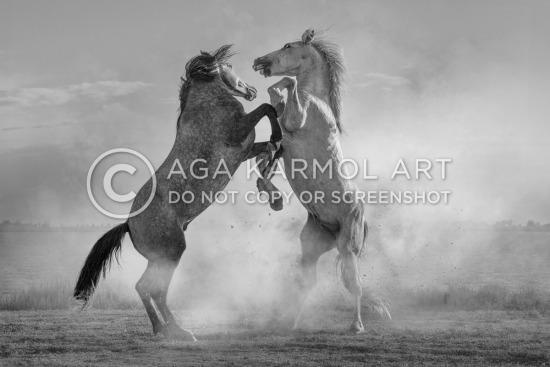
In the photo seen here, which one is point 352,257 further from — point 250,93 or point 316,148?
point 250,93

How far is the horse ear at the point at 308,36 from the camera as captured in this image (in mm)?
10016

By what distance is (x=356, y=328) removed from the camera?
9469 millimetres

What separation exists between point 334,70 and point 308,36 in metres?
0.64

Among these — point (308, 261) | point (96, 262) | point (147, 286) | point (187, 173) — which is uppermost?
point (187, 173)

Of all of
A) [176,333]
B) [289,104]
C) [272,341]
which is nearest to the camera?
[176,333]

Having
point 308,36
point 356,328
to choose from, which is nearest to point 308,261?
point 356,328

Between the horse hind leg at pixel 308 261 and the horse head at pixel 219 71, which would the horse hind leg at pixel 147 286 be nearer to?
the horse hind leg at pixel 308 261

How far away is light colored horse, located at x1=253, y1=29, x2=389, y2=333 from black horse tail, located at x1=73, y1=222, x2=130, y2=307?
2.53 meters

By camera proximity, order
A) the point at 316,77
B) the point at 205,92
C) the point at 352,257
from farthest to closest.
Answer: the point at 316,77
the point at 352,257
the point at 205,92

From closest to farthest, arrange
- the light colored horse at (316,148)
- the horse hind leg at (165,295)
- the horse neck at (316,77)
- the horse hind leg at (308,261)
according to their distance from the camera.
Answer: the horse hind leg at (165,295)
the light colored horse at (316,148)
the horse hind leg at (308,261)
the horse neck at (316,77)

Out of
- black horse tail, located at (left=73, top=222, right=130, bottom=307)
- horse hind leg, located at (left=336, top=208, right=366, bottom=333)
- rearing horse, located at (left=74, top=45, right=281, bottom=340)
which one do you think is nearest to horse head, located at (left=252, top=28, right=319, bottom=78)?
rearing horse, located at (left=74, top=45, right=281, bottom=340)

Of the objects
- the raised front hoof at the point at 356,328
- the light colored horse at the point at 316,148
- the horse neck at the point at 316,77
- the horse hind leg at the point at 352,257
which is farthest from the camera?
the horse neck at the point at 316,77

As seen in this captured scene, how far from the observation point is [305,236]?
985 cm

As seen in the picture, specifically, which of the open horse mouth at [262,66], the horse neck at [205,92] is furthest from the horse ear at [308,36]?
the horse neck at [205,92]
